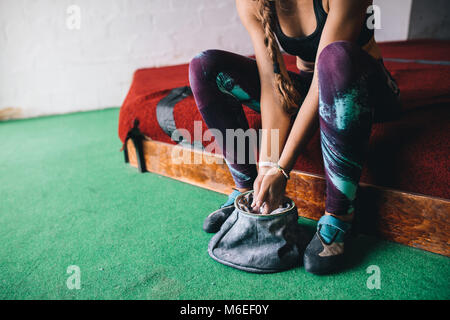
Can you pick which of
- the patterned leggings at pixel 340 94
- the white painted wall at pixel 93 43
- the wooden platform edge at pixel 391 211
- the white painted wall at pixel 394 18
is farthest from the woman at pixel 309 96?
the white painted wall at pixel 93 43

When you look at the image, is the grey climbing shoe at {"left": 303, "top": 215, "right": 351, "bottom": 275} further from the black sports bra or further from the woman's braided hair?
the black sports bra

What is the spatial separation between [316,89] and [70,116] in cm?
259

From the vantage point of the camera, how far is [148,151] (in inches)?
56.4

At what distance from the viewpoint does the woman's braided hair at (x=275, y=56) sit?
2.65ft

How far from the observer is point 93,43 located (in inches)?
112

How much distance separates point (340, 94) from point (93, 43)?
8.84ft

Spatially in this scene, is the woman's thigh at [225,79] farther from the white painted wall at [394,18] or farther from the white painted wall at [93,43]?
the white painted wall at [93,43]

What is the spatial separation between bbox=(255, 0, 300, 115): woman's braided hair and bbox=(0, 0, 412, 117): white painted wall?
2196 millimetres

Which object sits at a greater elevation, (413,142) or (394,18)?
(394,18)

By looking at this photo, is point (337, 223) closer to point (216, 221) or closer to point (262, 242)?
point (262, 242)

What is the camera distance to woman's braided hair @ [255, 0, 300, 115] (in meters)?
0.81

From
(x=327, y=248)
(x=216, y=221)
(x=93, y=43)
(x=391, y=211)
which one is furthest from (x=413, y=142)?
(x=93, y=43)

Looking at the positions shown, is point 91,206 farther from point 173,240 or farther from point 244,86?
point 244,86
